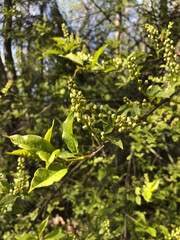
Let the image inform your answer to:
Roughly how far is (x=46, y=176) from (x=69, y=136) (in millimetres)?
226

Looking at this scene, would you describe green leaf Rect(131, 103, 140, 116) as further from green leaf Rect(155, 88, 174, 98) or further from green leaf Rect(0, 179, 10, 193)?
green leaf Rect(0, 179, 10, 193)

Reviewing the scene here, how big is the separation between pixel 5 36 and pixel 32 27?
1.33 feet

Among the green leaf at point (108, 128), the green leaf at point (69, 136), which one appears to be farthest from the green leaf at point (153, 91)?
the green leaf at point (69, 136)

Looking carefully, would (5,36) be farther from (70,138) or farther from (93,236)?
(93,236)

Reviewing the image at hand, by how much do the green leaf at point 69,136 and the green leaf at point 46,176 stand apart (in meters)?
0.13

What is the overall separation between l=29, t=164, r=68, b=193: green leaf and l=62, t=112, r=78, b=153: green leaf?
0.42ft

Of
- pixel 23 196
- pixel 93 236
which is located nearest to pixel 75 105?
pixel 23 196

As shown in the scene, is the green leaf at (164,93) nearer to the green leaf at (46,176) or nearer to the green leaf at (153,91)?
the green leaf at (153,91)

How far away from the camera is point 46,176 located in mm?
762

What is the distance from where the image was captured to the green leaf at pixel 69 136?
91 cm

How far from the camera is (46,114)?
10.4 ft

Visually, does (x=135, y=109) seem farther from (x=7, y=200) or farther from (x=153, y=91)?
(x=7, y=200)

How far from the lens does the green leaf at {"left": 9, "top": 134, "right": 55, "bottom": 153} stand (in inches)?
30.7

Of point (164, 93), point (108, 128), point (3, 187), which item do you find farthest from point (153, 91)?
point (3, 187)
